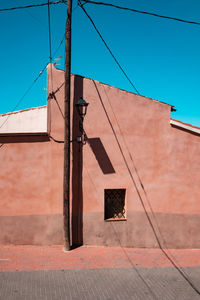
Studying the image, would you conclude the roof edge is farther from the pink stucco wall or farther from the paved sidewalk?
the paved sidewalk

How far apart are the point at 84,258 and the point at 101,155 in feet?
11.3

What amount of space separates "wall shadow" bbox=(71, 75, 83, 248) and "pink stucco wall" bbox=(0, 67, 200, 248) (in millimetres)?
35

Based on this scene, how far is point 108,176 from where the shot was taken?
8633 mm

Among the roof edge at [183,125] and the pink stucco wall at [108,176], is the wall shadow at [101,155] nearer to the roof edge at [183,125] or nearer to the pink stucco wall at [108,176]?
the pink stucco wall at [108,176]

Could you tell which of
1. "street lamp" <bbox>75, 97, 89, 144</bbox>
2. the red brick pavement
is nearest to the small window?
the red brick pavement

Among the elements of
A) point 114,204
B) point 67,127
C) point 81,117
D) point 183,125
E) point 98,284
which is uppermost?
point 81,117

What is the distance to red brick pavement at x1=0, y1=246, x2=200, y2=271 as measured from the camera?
6.98m

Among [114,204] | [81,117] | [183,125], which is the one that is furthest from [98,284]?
[183,125]

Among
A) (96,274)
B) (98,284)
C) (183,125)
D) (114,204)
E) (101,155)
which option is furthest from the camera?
(183,125)

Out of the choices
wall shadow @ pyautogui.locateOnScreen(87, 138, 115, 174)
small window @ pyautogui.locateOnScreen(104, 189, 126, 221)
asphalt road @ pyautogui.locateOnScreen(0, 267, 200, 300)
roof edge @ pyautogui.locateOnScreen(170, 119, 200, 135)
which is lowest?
asphalt road @ pyautogui.locateOnScreen(0, 267, 200, 300)

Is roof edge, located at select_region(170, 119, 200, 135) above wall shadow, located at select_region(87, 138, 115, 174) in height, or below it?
above

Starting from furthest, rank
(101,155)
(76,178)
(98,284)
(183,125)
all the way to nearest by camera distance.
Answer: (183,125) < (101,155) < (76,178) < (98,284)

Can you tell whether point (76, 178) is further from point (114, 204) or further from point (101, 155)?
point (114, 204)

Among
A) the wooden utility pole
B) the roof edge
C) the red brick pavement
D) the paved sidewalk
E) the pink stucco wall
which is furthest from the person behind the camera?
the roof edge
